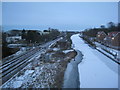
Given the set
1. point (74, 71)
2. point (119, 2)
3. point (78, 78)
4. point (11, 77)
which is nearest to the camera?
point (78, 78)

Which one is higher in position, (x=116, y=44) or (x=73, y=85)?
(x=116, y=44)

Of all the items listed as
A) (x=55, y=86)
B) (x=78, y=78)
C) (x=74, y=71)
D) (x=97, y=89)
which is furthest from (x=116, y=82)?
(x=55, y=86)

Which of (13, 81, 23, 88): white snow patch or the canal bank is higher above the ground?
the canal bank

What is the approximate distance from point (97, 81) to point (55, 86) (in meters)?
2.41

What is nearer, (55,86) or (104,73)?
(55,86)

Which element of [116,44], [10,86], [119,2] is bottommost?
[10,86]

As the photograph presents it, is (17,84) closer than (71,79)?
Yes

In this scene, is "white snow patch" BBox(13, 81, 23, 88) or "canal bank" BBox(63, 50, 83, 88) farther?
"white snow patch" BBox(13, 81, 23, 88)

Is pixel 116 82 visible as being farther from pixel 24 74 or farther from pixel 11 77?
pixel 11 77

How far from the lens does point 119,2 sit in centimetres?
1761

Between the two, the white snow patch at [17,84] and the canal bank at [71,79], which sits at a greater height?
A: the canal bank at [71,79]

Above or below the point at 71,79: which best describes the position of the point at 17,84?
below

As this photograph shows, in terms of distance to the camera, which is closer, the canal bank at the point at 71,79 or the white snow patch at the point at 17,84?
the canal bank at the point at 71,79

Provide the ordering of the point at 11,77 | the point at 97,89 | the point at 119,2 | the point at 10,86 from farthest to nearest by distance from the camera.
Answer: the point at 119,2, the point at 11,77, the point at 10,86, the point at 97,89
